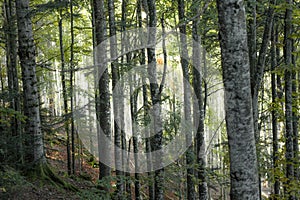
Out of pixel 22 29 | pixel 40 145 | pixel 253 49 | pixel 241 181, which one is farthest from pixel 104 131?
pixel 241 181

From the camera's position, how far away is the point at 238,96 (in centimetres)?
398

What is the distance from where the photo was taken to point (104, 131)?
8.80 metres

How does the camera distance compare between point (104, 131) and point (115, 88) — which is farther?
point (115, 88)

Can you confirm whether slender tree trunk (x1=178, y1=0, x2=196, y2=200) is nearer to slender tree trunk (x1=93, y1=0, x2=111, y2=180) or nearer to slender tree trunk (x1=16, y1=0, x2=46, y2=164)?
slender tree trunk (x1=93, y1=0, x2=111, y2=180)

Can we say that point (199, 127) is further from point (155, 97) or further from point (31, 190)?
point (31, 190)

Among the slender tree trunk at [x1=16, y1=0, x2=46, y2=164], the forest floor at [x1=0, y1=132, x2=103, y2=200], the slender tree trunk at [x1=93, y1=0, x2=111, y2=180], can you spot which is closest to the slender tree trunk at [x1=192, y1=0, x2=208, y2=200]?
the slender tree trunk at [x1=93, y1=0, x2=111, y2=180]

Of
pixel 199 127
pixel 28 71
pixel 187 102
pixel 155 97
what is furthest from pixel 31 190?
pixel 187 102

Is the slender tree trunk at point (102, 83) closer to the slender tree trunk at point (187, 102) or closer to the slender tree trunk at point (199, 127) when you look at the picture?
the slender tree trunk at point (187, 102)

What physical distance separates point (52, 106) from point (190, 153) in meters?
22.1

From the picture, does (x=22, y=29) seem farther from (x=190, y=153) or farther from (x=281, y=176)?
(x=281, y=176)

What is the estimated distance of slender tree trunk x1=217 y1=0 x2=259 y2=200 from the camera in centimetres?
392

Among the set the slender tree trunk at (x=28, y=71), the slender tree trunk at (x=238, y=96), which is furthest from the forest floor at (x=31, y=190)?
the slender tree trunk at (x=238, y=96)

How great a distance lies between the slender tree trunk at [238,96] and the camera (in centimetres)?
392

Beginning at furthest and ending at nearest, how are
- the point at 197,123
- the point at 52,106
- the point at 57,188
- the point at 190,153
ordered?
the point at 52,106
the point at 197,123
the point at 190,153
the point at 57,188
